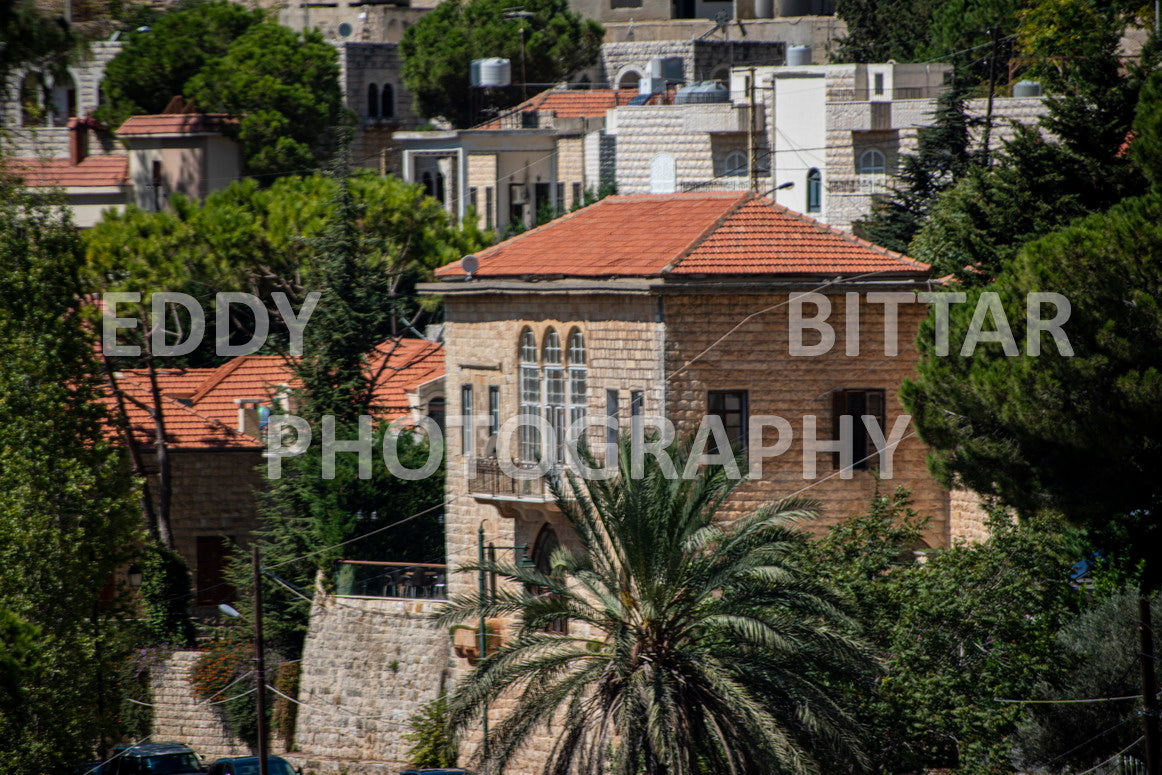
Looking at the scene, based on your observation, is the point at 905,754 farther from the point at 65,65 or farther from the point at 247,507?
the point at 247,507

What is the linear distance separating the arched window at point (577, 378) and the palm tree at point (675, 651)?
720 centimetres

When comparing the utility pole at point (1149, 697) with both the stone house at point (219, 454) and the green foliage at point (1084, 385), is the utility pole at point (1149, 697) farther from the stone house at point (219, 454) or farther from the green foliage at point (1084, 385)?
the stone house at point (219, 454)

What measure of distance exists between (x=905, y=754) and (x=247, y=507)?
918 inches

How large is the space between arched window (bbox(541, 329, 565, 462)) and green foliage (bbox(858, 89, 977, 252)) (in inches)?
569

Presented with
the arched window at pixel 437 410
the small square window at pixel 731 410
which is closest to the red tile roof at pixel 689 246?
the small square window at pixel 731 410

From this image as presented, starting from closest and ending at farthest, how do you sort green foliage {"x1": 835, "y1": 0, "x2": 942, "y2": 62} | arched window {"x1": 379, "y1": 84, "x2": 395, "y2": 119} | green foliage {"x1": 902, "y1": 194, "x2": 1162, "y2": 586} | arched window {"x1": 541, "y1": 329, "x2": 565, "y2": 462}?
green foliage {"x1": 902, "y1": 194, "x2": 1162, "y2": 586} → arched window {"x1": 541, "y1": 329, "x2": 565, "y2": 462} → green foliage {"x1": 835, "y1": 0, "x2": 942, "y2": 62} → arched window {"x1": 379, "y1": 84, "x2": 395, "y2": 119}

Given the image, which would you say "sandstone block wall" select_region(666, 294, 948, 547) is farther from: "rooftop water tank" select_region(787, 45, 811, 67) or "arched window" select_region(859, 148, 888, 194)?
"rooftop water tank" select_region(787, 45, 811, 67)

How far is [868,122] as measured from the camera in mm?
51344

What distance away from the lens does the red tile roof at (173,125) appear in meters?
65.6

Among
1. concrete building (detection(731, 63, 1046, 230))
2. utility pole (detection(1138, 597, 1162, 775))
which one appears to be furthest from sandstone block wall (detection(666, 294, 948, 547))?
concrete building (detection(731, 63, 1046, 230))

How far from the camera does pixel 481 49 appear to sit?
74.1 m

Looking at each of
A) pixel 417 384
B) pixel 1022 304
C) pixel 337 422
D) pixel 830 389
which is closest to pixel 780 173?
pixel 417 384

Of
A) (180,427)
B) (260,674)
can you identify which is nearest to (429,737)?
(260,674)

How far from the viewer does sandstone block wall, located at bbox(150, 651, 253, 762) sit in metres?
38.2
